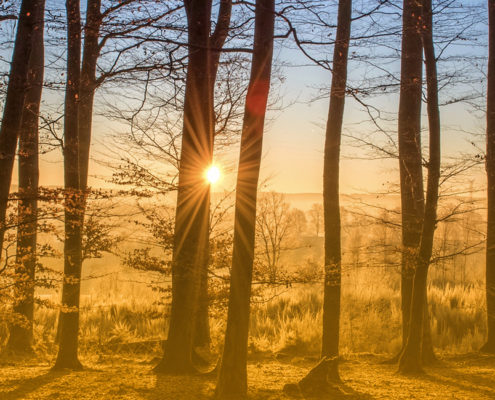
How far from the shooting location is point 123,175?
9.81 meters

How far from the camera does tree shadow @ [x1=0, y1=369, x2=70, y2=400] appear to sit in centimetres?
689

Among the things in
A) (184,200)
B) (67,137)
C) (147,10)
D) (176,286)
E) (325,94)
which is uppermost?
(147,10)

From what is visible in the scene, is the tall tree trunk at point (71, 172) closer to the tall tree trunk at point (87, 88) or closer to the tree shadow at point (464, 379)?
the tall tree trunk at point (87, 88)

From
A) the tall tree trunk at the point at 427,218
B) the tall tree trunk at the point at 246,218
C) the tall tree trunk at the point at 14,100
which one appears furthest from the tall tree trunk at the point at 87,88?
the tall tree trunk at the point at 427,218

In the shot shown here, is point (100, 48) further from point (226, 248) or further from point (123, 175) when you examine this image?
point (226, 248)

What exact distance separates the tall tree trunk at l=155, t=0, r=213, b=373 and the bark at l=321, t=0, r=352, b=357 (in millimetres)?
2252

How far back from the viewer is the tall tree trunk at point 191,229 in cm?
816

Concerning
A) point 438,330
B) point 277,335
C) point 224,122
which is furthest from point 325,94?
point 438,330

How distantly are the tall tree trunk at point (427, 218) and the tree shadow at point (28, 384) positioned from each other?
6.03 metres

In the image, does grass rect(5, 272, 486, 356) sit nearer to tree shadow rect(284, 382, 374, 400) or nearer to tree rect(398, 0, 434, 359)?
tree rect(398, 0, 434, 359)

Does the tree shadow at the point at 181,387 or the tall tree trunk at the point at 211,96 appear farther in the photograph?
the tall tree trunk at the point at 211,96

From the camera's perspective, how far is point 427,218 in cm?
864

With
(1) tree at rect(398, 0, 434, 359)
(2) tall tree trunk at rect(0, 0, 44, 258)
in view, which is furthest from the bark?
(2) tall tree trunk at rect(0, 0, 44, 258)

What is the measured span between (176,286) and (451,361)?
256 inches
